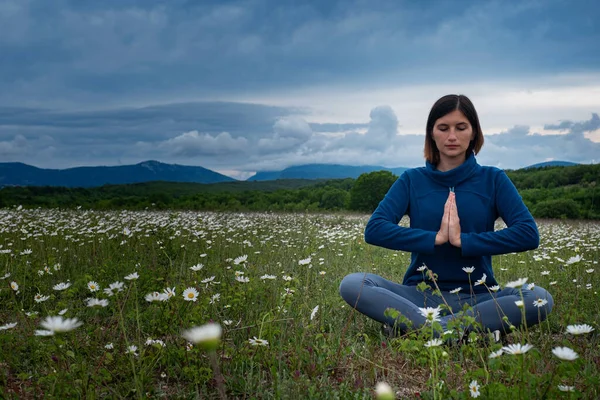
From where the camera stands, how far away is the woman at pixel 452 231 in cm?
386

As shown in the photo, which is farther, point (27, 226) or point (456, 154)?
point (27, 226)

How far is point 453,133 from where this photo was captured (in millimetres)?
4016

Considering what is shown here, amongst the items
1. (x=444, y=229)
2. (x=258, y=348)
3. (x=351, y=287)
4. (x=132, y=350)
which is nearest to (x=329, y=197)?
(x=351, y=287)

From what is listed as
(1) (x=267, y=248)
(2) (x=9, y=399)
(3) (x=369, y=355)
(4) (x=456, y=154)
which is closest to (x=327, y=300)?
(3) (x=369, y=355)

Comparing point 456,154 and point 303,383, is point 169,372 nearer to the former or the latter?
point 303,383

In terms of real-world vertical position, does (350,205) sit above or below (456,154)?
below

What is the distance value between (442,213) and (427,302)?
2.37ft

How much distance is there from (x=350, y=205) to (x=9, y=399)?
2187cm

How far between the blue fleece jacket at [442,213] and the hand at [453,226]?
57 millimetres

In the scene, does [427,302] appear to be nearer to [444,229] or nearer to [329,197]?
[444,229]

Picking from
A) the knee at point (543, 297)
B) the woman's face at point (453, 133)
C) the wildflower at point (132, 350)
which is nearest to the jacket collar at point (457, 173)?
the woman's face at point (453, 133)

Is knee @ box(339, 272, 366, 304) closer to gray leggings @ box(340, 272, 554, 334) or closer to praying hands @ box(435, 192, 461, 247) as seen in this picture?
gray leggings @ box(340, 272, 554, 334)

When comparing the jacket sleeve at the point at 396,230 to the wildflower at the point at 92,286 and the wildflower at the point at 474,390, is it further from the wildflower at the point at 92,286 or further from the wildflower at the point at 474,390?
the wildflower at the point at 92,286

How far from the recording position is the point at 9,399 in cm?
262
